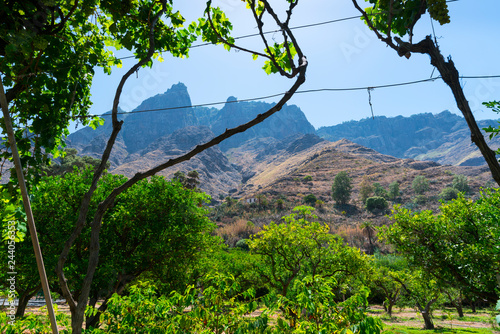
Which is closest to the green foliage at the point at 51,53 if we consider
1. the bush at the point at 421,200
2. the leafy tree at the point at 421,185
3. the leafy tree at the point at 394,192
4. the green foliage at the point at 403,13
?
the green foliage at the point at 403,13

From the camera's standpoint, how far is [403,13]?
392 cm

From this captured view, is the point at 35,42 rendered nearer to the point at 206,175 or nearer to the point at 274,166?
the point at 206,175

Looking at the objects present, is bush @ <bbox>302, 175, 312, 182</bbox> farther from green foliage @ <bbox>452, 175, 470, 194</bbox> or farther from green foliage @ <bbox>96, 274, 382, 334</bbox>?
green foliage @ <bbox>96, 274, 382, 334</bbox>

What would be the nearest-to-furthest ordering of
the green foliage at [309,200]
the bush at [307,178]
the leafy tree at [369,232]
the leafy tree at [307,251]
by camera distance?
the leafy tree at [307,251], the leafy tree at [369,232], the green foliage at [309,200], the bush at [307,178]

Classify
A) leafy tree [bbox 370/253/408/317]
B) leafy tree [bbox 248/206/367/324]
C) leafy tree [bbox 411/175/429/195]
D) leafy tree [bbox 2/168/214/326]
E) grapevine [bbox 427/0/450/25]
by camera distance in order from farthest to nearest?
leafy tree [bbox 411/175/429/195] → leafy tree [bbox 370/253/408/317] → leafy tree [bbox 248/206/367/324] → leafy tree [bbox 2/168/214/326] → grapevine [bbox 427/0/450/25]

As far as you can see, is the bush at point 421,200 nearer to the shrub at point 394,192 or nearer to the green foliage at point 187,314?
the shrub at point 394,192

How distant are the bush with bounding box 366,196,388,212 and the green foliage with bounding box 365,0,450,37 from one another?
282 ft

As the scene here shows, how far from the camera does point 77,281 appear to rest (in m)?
9.01

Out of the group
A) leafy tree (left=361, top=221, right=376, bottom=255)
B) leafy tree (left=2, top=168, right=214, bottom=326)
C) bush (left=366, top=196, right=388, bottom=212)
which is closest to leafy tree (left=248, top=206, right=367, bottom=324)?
leafy tree (left=2, top=168, right=214, bottom=326)

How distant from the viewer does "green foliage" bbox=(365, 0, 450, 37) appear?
3.50 meters

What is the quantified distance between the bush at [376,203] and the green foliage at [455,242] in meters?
77.7

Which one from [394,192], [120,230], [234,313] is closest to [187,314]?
[234,313]

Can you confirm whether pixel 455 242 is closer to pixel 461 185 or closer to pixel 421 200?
pixel 421 200

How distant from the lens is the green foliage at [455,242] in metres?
8.21
